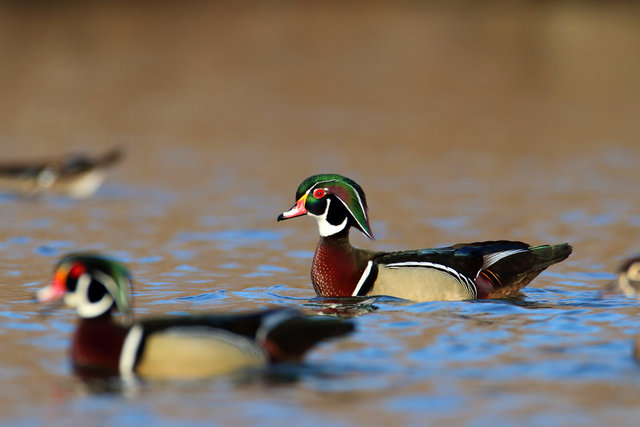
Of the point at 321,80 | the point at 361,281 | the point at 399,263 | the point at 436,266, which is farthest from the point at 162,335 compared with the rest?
the point at 321,80

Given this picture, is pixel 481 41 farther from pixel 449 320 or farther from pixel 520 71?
pixel 449 320

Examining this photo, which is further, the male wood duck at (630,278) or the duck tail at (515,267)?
the duck tail at (515,267)

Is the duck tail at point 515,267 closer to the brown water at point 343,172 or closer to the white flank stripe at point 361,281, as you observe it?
the brown water at point 343,172

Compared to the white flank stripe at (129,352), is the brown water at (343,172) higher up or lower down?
higher up

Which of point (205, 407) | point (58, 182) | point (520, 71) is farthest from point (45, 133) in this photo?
point (205, 407)

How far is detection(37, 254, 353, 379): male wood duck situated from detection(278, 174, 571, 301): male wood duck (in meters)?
2.18

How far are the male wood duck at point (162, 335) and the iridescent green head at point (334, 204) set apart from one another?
2521 mm

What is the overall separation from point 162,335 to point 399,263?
9.10 feet

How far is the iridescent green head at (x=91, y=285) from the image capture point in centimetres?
712

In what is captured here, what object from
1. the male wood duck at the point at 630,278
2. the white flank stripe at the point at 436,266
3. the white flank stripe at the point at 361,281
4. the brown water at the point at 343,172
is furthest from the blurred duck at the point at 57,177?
the male wood duck at the point at 630,278

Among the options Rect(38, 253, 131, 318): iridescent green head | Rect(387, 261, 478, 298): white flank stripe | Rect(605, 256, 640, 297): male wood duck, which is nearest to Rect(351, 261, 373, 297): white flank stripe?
Rect(387, 261, 478, 298): white flank stripe

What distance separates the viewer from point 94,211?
583 inches

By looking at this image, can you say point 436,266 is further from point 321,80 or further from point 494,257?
point 321,80

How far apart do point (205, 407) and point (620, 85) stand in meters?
19.7
